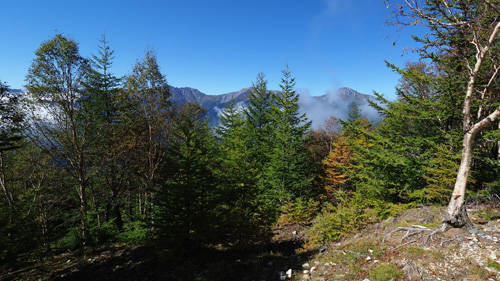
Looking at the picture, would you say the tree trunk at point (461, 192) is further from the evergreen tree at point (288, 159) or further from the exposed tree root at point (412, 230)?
the evergreen tree at point (288, 159)

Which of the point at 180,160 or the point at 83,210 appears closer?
the point at 180,160

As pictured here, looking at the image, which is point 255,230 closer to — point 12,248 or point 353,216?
point 353,216

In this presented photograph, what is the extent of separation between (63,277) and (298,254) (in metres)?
10.3

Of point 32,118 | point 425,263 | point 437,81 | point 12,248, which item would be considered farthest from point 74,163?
point 437,81

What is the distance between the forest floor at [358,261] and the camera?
5.29 m

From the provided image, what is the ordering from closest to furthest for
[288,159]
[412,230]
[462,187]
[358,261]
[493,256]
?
[493,256] < [462,187] < [358,261] < [412,230] < [288,159]

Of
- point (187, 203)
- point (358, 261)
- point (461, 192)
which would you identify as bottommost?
point (358, 261)

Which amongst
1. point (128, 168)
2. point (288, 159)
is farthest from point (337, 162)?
point (128, 168)

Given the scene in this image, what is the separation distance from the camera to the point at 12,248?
7445 millimetres

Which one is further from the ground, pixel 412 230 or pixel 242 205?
pixel 242 205

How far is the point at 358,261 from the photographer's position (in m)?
6.31

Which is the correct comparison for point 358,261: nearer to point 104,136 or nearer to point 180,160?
point 180,160

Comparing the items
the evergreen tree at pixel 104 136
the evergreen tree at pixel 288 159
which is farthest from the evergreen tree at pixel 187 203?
the evergreen tree at pixel 288 159

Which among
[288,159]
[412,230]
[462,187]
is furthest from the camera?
[288,159]
